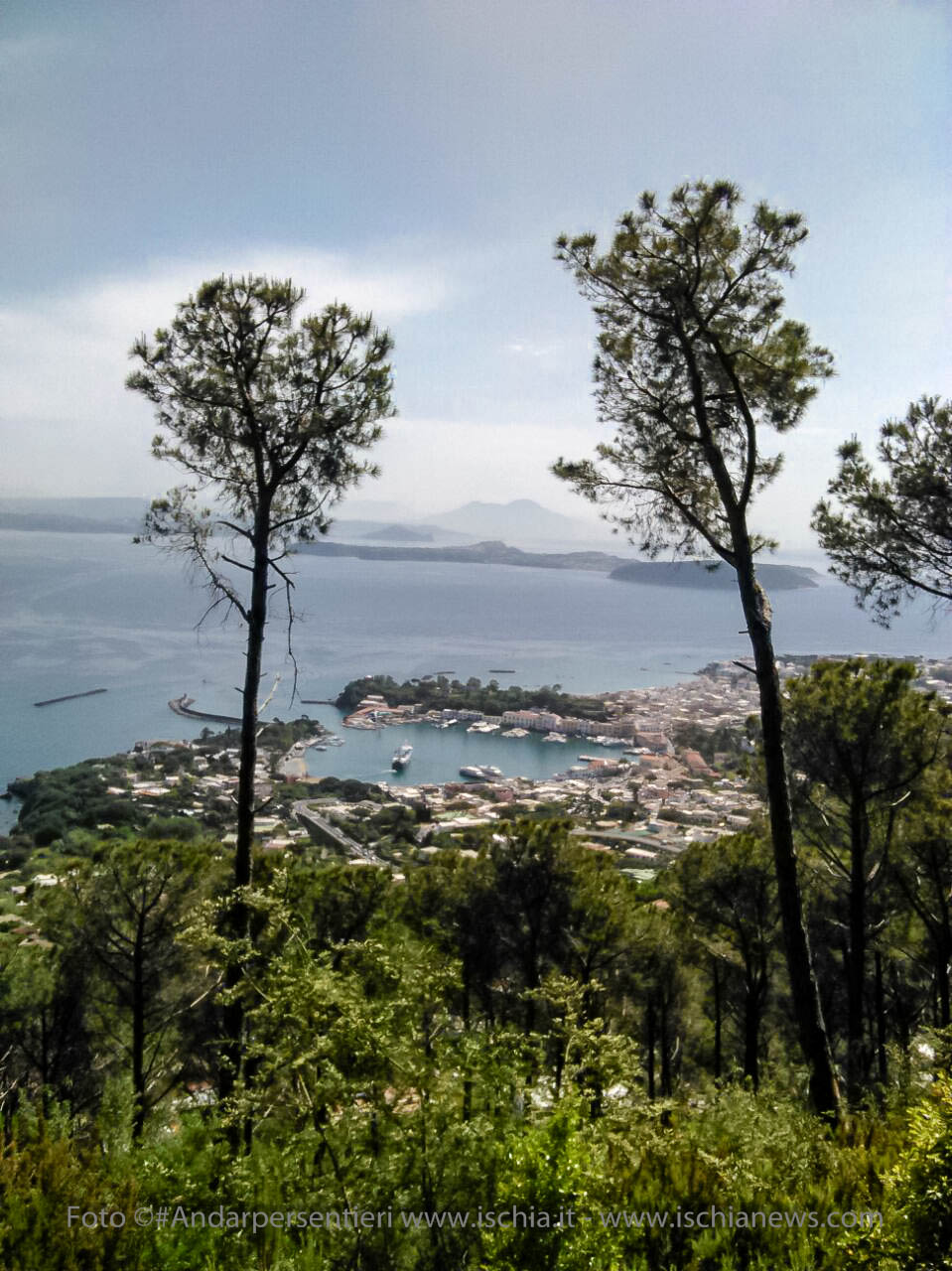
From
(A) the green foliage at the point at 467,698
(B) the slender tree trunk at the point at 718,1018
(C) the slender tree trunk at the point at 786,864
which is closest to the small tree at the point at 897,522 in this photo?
(C) the slender tree trunk at the point at 786,864

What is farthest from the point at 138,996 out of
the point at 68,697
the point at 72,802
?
the point at 68,697

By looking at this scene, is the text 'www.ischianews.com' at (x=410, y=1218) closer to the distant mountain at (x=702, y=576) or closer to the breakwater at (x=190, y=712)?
the breakwater at (x=190, y=712)

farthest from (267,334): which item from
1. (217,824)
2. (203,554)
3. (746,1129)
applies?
(217,824)

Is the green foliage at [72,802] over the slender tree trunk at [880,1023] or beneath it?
beneath

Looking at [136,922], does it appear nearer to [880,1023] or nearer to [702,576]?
[880,1023]

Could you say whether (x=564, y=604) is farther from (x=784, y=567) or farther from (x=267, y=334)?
(x=267, y=334)

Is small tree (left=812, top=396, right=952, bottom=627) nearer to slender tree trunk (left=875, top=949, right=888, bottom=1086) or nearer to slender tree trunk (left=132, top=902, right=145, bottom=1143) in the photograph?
slender tree trunk (left=875, top=949, right=888, bottom=1086)

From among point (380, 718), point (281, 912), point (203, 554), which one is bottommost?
point (380, 718)
